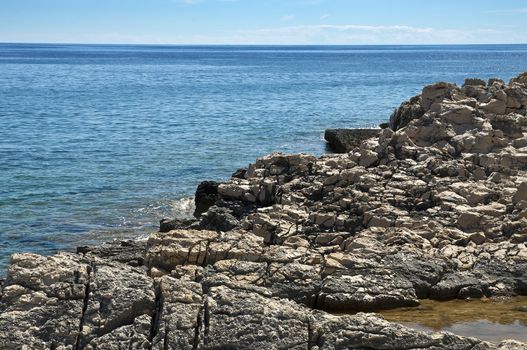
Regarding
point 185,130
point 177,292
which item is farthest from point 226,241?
point 185,130

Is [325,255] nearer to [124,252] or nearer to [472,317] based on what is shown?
[472,317]

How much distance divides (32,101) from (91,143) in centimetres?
4025

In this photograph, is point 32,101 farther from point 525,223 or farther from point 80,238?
point 525,223

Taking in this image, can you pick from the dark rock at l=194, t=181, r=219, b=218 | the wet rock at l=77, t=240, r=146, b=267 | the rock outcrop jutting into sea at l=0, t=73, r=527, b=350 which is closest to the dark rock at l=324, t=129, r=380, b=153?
the rock outcrop jutting into sea at l=0, t=73, r=527, b=350

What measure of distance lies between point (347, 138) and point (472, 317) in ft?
107

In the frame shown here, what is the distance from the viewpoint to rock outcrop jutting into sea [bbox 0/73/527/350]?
1395 cm

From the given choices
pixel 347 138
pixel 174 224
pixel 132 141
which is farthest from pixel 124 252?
pixel 132 141

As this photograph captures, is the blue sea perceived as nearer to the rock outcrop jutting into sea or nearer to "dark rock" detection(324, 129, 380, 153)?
"dark rock" detection(324, 129, 380, 153)

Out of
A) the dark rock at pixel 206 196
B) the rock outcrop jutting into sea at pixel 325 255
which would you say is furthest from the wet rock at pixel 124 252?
the dark rock at pixel 206 196

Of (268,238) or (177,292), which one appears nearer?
(177,292)

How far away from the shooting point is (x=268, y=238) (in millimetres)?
24297

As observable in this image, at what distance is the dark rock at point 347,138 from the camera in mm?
49188

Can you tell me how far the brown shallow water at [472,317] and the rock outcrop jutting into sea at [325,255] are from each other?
0.46 meters

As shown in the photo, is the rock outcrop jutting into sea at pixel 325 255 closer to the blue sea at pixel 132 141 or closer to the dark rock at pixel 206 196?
the dark rock at pixel 206 196
